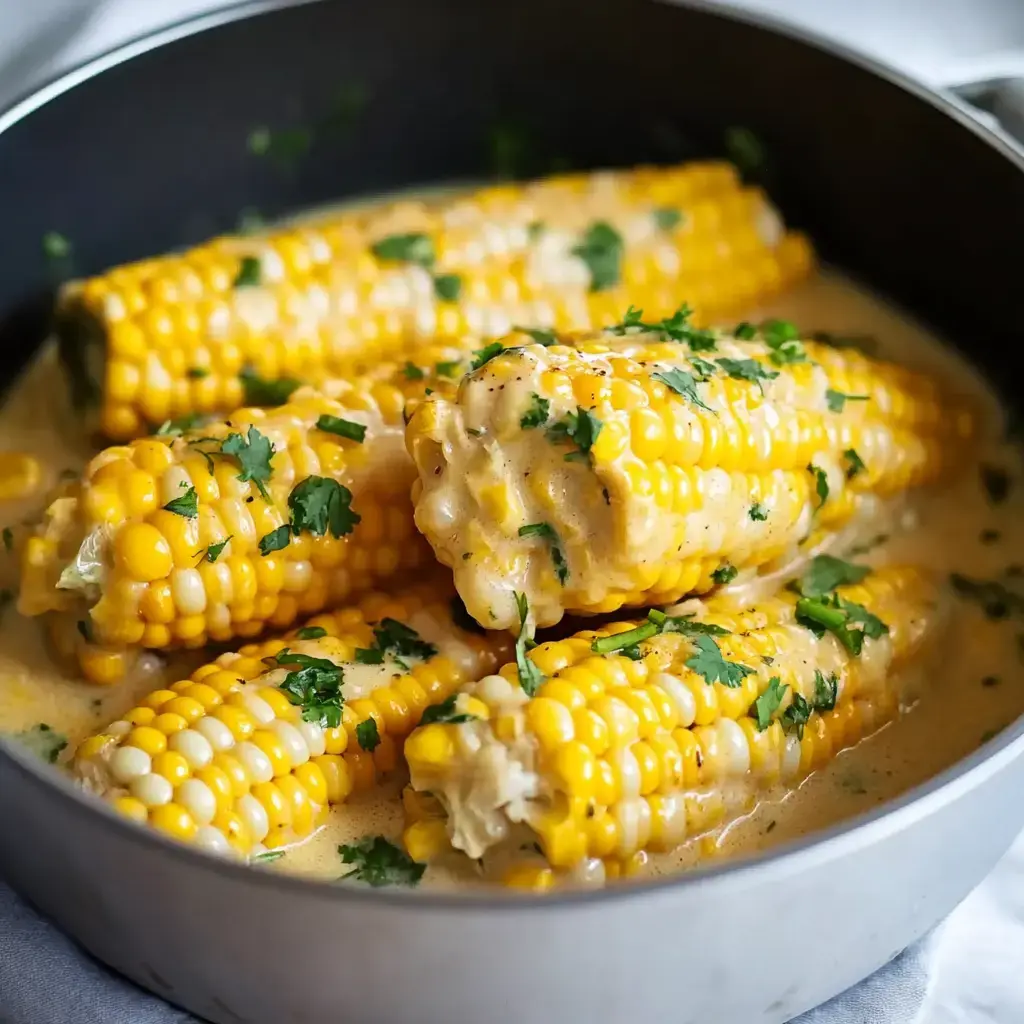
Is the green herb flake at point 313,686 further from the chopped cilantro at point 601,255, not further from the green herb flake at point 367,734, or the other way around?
the chopped cilantro at point 601,255

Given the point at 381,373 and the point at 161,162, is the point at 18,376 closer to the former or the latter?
the point at 161,162

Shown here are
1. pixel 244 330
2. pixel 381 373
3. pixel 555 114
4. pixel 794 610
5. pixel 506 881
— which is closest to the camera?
pixel 506 881

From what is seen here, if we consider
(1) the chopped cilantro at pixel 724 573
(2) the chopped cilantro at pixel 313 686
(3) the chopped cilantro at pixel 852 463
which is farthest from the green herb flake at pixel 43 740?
(3) the chopped cilantro at pixel 852 463

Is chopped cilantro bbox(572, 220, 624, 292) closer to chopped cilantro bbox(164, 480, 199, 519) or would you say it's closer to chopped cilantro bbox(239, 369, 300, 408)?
chopped cilantro bbox(239, 369, 300, 408)

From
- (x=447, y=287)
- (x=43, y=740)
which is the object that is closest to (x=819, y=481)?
(x=447, y=287)

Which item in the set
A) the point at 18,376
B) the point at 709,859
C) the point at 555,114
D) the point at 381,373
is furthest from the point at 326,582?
the point at 555,114

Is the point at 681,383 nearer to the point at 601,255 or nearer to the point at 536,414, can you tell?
the point at 536,414

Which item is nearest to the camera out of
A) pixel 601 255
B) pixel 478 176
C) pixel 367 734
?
pixel 367 734
